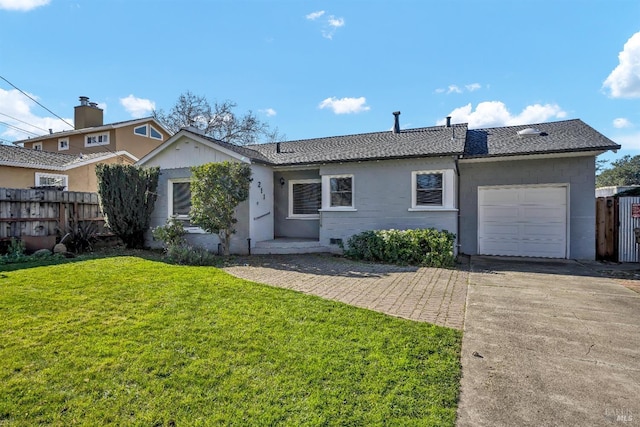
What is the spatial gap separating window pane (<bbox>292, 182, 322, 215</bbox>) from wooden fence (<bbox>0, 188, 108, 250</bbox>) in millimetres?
7571

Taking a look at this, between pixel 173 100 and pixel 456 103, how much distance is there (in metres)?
26.9

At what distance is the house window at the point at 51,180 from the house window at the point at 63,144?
9.24 m

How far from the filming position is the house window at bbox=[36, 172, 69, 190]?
1694cm

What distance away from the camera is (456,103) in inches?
633

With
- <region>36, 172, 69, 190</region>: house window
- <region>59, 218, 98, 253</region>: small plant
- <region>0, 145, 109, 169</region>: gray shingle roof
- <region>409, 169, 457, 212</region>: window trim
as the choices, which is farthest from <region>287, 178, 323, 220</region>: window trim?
<region>0, 145, 109, 169</region>: gray shingle roof

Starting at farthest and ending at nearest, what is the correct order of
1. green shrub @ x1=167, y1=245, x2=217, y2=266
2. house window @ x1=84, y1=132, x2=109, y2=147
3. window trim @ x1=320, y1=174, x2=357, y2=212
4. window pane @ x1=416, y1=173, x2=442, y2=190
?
house window @ x1=84, y1=132, x2=109, y2=147 → window trim @ x1=320, y1=174, x2=357, y2=212 → window pane @ x1=416, y1=173, x2=442, y2=190 → green shrub @ x1=167, y1=245, x2=217, y2=266

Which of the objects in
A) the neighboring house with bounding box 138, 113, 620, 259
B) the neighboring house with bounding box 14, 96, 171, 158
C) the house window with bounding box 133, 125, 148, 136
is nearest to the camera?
the neighboring house with bounding box 138, 113, 620, 259

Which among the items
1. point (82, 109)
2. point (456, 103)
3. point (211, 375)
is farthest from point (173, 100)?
point (211, 375)

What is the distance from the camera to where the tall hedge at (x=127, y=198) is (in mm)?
11414

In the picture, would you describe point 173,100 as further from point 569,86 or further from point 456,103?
point 569,86

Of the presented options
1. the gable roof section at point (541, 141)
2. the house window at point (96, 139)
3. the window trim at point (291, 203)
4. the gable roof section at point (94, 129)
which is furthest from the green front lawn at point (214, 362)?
the house window at point (96, 139)

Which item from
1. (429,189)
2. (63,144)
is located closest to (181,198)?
(429,189)

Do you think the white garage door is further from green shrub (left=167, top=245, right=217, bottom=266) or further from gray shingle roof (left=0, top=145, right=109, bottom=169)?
gray shingle roof (left=0, top=145, right=109, bottom=169)

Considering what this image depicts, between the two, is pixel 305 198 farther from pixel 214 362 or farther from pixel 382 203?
pixel 214 362
